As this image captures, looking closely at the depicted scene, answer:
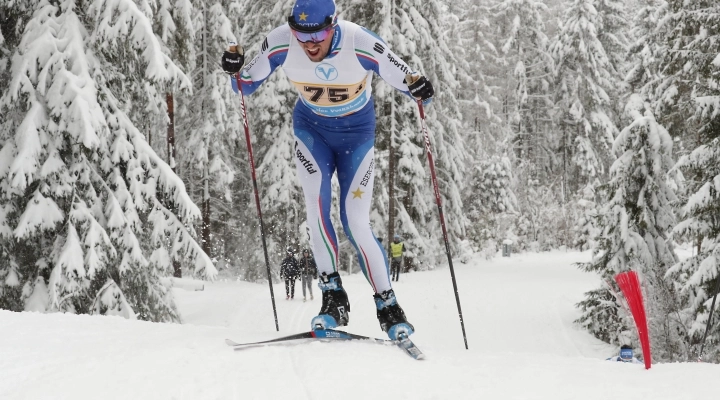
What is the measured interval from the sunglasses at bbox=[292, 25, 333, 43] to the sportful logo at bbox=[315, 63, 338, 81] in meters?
0.24

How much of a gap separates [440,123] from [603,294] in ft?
35.4

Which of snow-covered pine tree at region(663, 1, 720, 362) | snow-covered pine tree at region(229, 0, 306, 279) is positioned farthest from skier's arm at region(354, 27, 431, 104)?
snow-covered pine tree at region(229, 0, 306, 279)

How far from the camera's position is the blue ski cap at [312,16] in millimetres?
3990

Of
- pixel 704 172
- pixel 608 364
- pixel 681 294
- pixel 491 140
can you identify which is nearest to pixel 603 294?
pixel 681 294

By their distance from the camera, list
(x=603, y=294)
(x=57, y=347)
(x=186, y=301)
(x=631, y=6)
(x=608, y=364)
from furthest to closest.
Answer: (x=631, y=6), (x=186, y=301), (x=603, y=294), (x=57, y=347), (x=608, y=364)

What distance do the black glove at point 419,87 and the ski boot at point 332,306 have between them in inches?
59.9

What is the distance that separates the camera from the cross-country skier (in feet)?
14.0

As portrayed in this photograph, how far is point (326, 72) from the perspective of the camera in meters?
4.33

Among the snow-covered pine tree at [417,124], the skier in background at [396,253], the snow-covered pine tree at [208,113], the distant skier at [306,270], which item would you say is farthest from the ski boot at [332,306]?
the skier in background at [396,253]

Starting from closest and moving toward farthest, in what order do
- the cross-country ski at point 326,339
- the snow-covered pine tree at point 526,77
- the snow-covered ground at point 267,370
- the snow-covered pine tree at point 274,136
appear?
the snow-covered ground at point 267,370 < the cross-country ski at point 326,339 < the snow-covered pine tree at point 274,136 < the snow-covered pine tree at point 526,77

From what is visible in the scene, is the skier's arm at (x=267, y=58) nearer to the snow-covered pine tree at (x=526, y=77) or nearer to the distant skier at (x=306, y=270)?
the distant skier at (x=306, y=270)

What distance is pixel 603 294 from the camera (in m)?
15.3

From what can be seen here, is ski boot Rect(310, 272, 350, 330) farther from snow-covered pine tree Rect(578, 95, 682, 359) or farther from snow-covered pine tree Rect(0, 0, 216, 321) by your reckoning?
snow-covered pine tree Rect(578, 95, 682, 359)

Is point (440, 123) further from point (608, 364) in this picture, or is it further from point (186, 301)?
point (608, 364)
